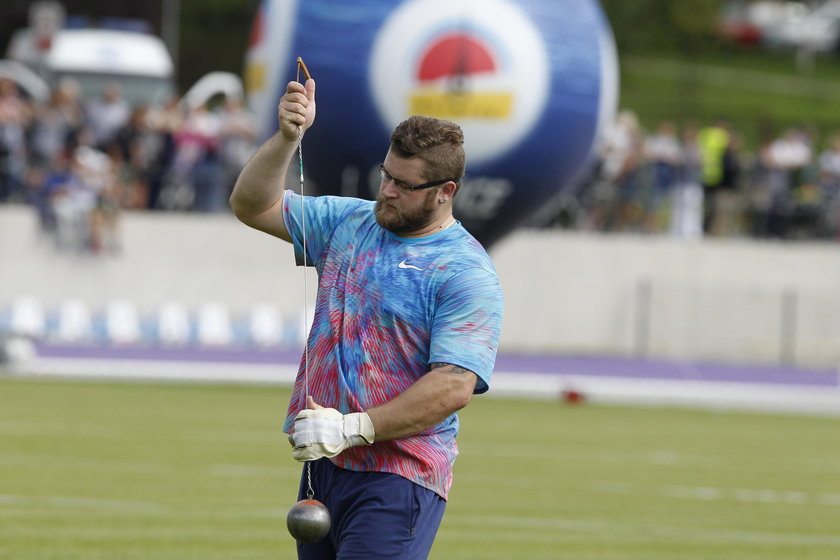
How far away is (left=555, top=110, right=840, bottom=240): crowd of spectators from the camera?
3156 cm

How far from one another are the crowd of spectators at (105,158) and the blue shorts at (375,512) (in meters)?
21.7

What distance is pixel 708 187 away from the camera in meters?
32.3

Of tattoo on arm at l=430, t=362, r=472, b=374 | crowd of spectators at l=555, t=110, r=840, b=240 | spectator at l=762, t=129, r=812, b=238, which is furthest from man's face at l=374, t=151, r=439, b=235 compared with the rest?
spectator at l=762, t=129, r=812, b=238

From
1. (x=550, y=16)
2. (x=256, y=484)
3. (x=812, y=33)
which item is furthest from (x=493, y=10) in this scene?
(x=812, y=33)

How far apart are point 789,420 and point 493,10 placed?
20.0 feet

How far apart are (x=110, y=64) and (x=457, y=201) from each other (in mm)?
14178

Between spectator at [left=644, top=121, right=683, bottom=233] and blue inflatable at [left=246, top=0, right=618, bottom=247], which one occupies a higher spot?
blue inflatable at [left=246, top=0, right=618, bottom=247]

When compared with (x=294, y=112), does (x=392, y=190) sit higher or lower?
lower

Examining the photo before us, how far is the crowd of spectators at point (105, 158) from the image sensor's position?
92.3 feet

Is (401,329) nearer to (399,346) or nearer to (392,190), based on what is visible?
(399,346)

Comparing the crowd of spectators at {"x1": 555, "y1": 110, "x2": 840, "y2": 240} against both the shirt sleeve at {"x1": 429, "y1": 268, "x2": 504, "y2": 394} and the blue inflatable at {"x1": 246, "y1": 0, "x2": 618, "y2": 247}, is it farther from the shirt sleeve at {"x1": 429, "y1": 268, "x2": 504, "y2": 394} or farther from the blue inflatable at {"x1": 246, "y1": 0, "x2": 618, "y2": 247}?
the shirt sleeve at {"x1": 429, "y1": 268, "x2": 504, "y2": 394}

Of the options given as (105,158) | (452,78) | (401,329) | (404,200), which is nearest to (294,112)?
(404,200)

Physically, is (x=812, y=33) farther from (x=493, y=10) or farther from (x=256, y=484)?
(x=256, y=484)

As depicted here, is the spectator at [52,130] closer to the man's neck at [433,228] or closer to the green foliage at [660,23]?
the man's neck at [433,228]
